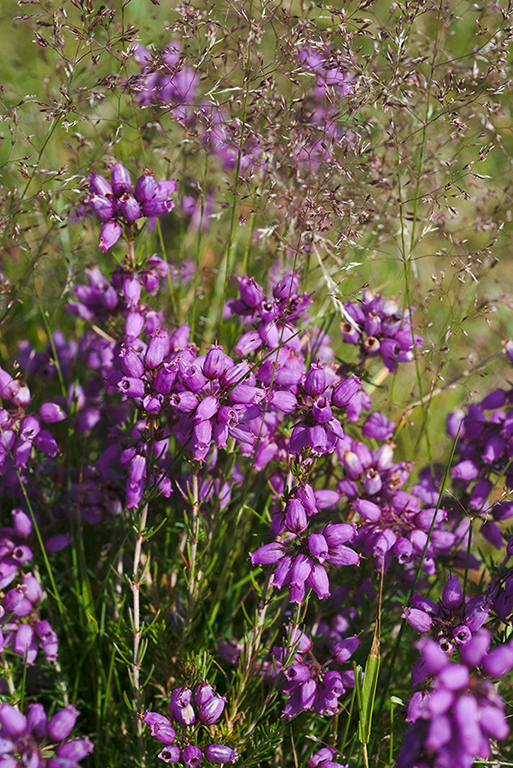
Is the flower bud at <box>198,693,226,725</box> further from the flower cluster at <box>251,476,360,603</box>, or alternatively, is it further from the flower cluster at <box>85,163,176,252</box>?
the flower cluster at <box>85,163,176,252</box>

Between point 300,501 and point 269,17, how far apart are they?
209 centimetres

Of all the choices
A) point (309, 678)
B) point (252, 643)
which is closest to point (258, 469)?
point (252, 643)

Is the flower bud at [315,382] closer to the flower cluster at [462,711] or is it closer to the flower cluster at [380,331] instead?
the flower cluster at [380,331]

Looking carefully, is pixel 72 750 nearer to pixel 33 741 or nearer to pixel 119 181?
pixel 33 741

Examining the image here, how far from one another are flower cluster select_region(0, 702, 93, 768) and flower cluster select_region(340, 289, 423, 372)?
6.90 ft

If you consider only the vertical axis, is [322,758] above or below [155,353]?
below

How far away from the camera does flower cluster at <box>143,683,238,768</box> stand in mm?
2709

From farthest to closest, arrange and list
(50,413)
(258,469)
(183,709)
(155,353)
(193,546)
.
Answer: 1. (50,413)
2. (258,469)
3. (193,546)
4. (155,353)
5. (183,709)

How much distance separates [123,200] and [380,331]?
4.65ft

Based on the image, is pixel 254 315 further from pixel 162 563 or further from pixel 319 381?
pixel 162 563

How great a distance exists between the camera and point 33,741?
2363 millimetres

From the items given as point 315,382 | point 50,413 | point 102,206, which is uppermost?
point 102,206

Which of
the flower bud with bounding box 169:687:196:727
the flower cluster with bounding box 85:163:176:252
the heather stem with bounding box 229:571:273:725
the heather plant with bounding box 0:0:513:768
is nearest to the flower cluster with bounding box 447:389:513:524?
the heather plant with bounding box 0:0:513:768

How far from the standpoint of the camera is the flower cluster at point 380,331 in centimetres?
347
